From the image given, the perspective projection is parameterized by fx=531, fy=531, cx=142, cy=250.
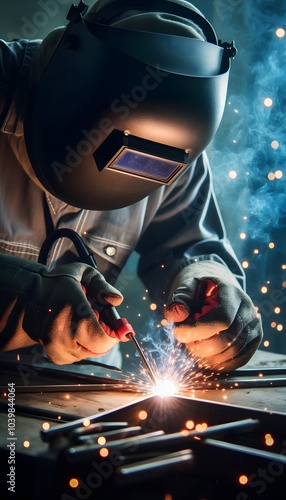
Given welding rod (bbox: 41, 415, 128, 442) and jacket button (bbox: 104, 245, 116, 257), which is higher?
jacket button (bbox: 104, 245, 116, 257)

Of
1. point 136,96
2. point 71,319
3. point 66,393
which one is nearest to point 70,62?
point 136,96

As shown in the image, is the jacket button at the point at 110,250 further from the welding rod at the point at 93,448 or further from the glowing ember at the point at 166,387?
the welding rod at the point at 93,448

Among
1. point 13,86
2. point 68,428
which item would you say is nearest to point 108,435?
point 68,428

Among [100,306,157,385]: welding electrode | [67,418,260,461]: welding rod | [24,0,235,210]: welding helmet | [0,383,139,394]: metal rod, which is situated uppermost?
[24,0,235,210]: welding helmet

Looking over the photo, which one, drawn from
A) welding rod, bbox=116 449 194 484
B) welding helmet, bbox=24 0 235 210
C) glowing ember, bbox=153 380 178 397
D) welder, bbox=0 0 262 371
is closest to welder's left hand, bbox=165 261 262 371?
welder, bbox=0 0 262 371

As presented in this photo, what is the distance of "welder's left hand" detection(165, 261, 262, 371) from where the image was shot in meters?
1.20

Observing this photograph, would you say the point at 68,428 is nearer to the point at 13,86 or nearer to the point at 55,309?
the point at 55,309

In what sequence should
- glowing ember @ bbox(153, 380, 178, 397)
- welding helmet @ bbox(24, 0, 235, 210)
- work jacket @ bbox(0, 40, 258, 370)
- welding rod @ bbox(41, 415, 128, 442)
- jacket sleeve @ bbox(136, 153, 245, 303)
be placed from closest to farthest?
1. welding rod @ bbox(41, 415, 128, 442)
2. welding helmet @ bbox(24, 0, 235, 210)
3. glowing ember @ bbox(153, 380, 178, 397)
4. work jacket @ bbox(0, 40, 258, 370)
5. jacket sleeve @ bbox(136, 153, 245, 303)

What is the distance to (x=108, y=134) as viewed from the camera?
0.99 metres

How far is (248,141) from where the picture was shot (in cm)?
253

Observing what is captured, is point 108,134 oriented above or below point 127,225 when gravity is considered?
below

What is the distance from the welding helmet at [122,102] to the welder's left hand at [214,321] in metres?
0.31

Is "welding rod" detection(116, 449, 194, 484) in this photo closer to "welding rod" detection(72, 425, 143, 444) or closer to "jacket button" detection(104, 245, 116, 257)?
"welding rod" detection(72, 425, 143, 444)

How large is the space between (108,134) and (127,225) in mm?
724
